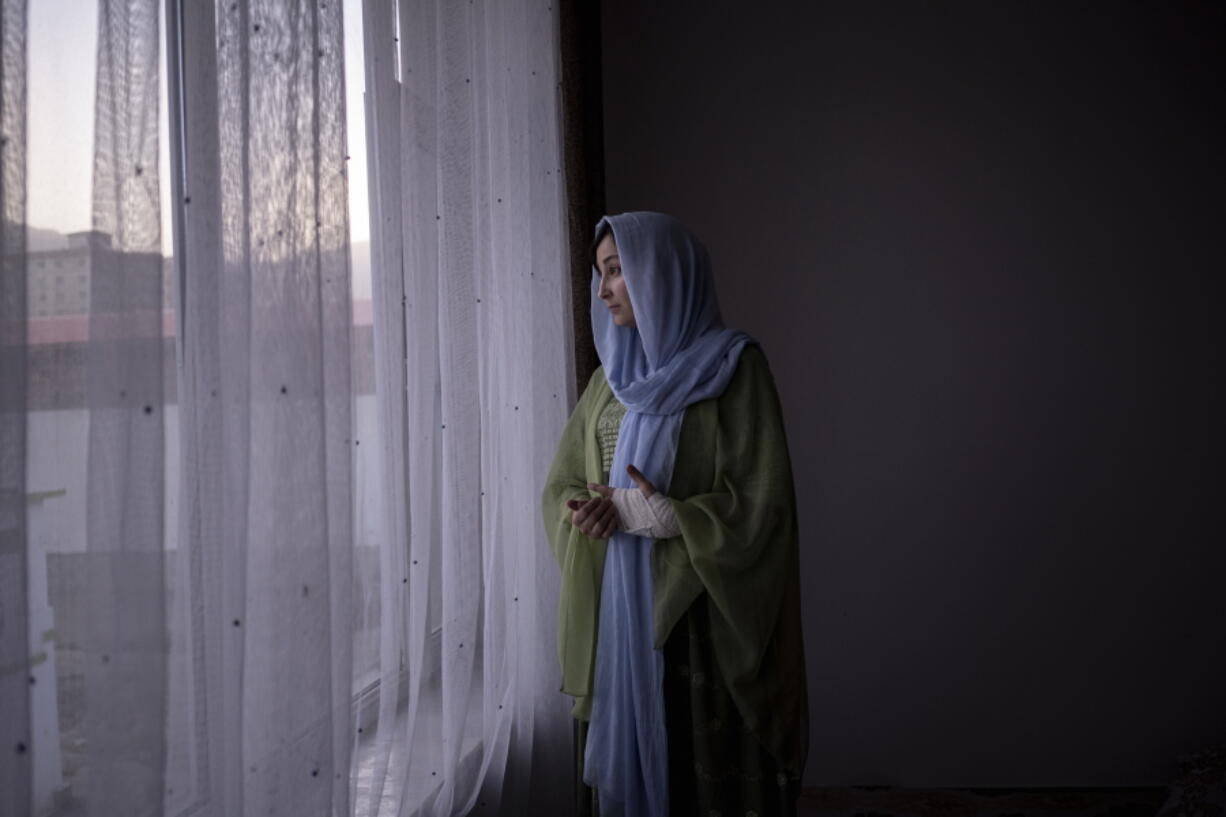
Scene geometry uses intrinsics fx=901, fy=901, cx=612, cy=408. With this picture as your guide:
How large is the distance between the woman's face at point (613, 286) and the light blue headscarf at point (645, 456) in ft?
0.09

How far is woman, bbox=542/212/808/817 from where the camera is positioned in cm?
137

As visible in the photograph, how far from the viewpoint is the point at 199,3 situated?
31.3 inches

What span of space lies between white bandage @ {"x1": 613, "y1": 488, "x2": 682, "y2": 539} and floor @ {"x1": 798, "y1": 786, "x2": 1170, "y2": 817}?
1.37 metres

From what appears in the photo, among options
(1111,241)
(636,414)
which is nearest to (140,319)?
(636,414)

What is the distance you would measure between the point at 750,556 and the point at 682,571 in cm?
11

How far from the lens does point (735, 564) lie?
135 centimetres

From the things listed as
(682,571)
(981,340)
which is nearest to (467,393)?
(682,571)

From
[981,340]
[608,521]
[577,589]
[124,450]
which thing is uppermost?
[981,340]

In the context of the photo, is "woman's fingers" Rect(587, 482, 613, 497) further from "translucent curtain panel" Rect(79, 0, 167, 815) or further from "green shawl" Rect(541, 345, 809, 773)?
"translucent curtain panel" Rect(79, 0, 167, 815)

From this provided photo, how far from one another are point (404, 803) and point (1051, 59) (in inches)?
95.7

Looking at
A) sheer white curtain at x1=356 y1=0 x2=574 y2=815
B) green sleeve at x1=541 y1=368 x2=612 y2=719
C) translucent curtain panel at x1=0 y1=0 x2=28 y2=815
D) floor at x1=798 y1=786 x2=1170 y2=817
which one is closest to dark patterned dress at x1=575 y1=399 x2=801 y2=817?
green sleeve at x1=541 y1=368 x2=612 y2=719

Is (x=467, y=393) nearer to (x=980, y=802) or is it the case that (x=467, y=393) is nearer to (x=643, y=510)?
(x=643, y=510)

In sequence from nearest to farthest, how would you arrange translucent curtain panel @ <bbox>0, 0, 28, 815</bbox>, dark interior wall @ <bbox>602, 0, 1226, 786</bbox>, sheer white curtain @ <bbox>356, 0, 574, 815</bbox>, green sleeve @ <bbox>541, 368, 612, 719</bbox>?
translucent curtain panel @ <bbox>0, 0, 28, 815</bbox> < sheer white curtain @ <bbox>356, 0, 574, 815</bbox> < green sleeve @ <bbox>541, 368, 612, 719</bbox> < dark interior wall @ <bbox>602, 0, 1226, 786</bbox>

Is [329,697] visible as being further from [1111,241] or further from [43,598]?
[1111,241]
